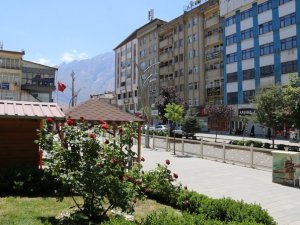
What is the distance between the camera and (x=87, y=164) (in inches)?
280

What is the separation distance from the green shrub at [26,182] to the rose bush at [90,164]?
9.72 ft

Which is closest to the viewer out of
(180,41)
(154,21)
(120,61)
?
(180,41)

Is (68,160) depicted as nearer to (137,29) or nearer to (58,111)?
(58,111)

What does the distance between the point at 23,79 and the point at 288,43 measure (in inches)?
1975

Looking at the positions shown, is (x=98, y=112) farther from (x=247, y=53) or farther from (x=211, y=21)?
(x=211, y=21)

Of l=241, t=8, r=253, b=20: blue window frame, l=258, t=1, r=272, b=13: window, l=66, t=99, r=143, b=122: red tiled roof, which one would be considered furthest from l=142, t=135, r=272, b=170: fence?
l=241, t=8, r=253, b=20: blue window frame

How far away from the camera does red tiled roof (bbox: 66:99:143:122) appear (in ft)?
49.7

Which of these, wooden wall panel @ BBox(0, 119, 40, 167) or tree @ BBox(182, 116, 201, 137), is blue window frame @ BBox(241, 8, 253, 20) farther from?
wooden wall panel @ BBox(0, 119, 40, 167)

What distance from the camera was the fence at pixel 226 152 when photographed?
1773 centimetres

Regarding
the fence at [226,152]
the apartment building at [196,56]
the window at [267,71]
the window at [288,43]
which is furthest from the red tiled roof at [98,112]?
the apartment building at [196,56]

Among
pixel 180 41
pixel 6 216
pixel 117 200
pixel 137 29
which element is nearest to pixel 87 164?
pixel 117 200

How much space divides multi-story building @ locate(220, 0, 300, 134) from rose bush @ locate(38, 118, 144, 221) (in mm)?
40095

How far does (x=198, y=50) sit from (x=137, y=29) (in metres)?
25.5

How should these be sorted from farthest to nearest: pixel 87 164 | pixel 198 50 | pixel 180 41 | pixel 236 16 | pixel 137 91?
pixel 137 91
pixel 180 41
pixel 198 50
pixel 236 16
pixel 87 164
